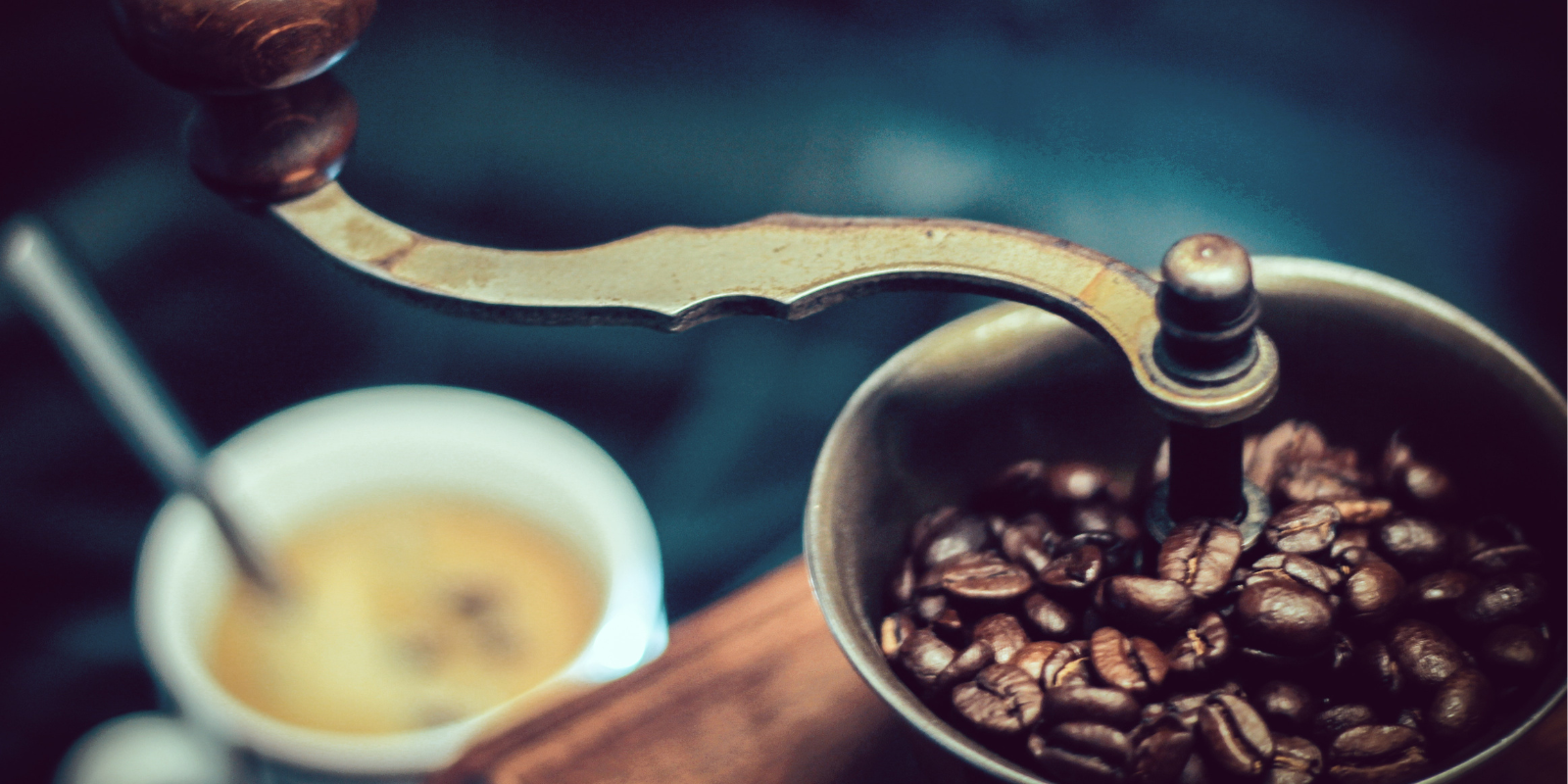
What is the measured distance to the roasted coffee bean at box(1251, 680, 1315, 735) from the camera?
21.0 inches

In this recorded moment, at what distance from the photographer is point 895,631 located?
0.61 m

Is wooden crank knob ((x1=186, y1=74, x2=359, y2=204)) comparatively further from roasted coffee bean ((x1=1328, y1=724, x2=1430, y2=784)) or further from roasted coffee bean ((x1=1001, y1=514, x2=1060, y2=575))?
roasted coffee bean ((x1=1328, y1=724, x2=1430, y2=784))

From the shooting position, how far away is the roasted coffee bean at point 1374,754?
19.8 inches

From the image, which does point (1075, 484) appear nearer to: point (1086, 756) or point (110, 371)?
point (1086, 756)

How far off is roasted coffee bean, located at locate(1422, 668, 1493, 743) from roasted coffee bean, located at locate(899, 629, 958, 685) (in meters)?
0.21

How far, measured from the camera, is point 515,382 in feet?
4.31

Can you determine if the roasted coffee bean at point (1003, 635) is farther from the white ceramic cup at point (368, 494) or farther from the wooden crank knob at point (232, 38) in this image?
the white ceramic cup at point (368, 494)

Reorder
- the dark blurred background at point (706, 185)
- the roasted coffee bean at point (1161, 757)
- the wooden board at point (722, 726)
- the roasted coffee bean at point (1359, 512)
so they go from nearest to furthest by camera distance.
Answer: the roasted coffee bean at point (1161, 757) < the roasted coffee bean at point (1359, 512) < the wooden board at point (722, 726) < the dark blurred background at point (706, 185)

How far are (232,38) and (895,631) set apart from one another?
16.1 inches

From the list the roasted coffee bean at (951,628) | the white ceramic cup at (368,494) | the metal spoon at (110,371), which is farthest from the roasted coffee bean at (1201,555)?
the metal spoon at (110,371)

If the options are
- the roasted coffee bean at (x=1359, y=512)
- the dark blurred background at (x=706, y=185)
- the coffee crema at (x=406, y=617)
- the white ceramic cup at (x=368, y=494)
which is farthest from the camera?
the coffee crema at (x=406, y=617)

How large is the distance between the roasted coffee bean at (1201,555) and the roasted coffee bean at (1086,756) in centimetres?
8

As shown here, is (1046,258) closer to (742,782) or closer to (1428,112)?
(742,782)

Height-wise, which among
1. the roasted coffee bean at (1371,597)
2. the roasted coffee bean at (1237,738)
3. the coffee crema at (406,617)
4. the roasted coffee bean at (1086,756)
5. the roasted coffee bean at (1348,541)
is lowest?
the coffee crema at (406,617)
